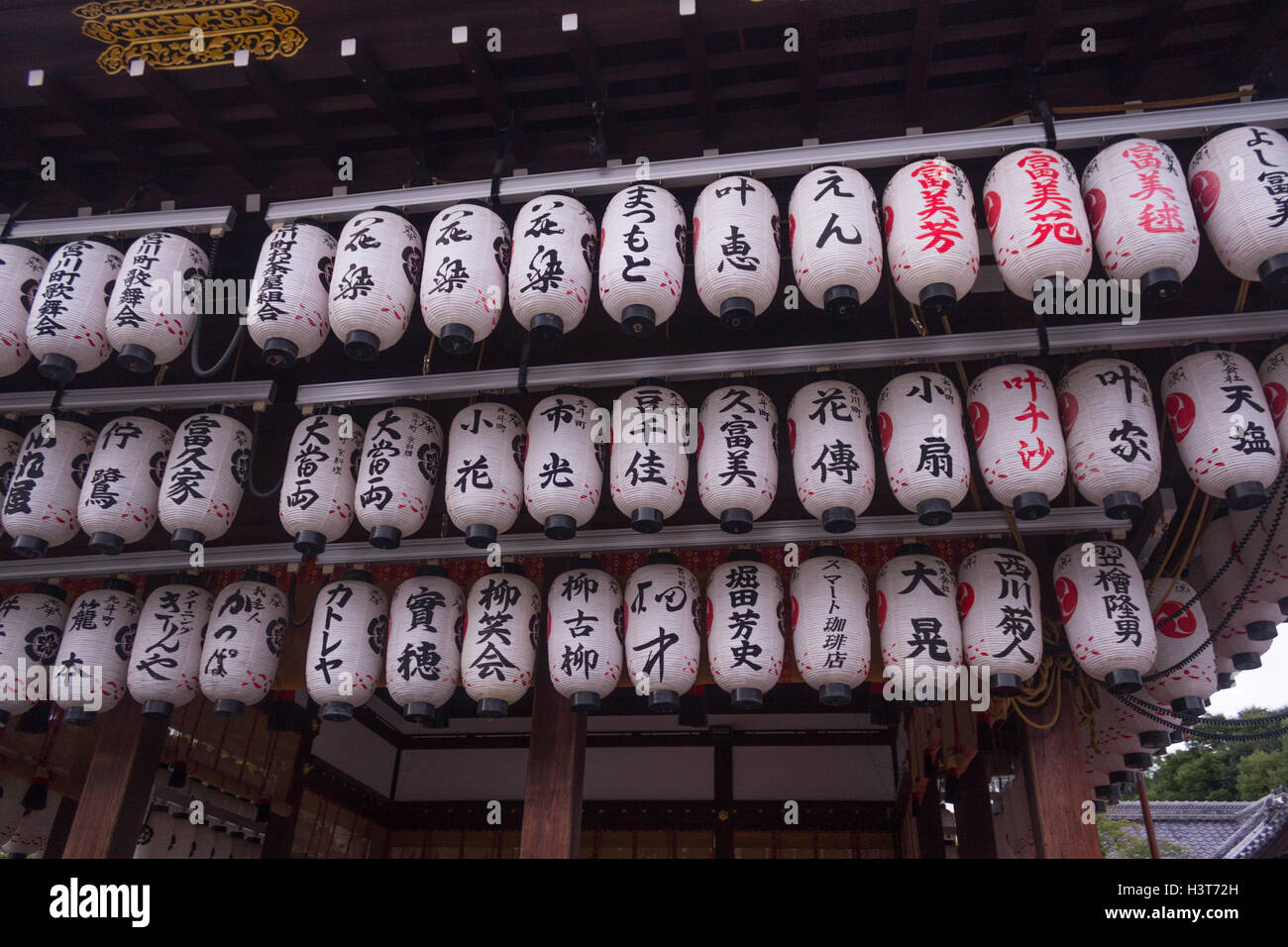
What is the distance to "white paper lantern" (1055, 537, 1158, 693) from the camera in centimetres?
493

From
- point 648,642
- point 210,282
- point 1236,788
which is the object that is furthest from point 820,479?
point 1236,788

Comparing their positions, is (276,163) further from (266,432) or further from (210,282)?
(266,432)

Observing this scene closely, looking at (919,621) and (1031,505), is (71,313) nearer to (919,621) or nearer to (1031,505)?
(919,621)

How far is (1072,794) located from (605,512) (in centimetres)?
344

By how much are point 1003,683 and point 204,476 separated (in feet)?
16.1

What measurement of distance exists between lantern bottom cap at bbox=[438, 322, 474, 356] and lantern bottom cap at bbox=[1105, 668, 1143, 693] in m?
3.99

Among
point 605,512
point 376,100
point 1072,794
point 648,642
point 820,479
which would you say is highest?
point 376,100

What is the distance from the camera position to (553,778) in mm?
5637

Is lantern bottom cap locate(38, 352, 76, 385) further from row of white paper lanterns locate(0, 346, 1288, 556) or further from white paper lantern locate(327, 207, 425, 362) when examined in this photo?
white paper lantern locate(327, 207, 425, 362)

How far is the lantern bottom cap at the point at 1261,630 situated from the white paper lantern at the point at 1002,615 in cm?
200

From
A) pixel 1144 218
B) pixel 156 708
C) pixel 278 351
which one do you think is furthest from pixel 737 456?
pixel 156 708

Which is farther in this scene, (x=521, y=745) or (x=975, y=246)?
(x=521, y=745)

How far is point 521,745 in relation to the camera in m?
12.2

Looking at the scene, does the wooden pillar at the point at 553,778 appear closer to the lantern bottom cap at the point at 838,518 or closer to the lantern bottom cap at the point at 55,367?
the lantern bottom cap at the point at 838,518
